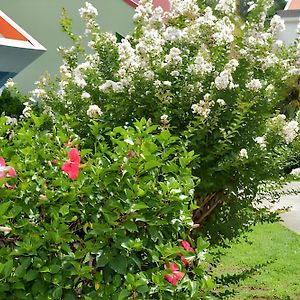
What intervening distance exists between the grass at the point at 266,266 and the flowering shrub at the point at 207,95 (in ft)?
2.41

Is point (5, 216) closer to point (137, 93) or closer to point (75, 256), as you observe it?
point (75, 256)

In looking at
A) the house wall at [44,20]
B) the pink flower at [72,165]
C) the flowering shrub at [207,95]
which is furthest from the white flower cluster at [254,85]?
the house wall at [44,20]

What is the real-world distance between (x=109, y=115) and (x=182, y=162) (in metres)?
1.33

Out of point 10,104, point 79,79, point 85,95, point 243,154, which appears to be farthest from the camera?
point 10,104

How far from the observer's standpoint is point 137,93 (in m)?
3.95

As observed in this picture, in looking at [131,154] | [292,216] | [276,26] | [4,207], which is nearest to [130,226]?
[131,154]

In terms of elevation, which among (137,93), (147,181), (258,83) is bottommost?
(147,181)

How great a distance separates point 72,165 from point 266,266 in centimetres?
442

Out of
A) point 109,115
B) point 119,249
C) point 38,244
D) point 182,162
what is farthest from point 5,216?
point 109,115

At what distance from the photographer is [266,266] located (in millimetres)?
6668

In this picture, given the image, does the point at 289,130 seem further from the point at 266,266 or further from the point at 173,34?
the point at 266,266

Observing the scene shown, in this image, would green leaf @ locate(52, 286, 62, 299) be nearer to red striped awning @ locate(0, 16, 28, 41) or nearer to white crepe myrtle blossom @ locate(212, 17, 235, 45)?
white crepe myrtle blossom @ locate(212, 17, 235, 45)

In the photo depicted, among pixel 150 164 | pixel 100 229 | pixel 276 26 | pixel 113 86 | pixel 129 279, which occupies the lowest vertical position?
pixel 129 279

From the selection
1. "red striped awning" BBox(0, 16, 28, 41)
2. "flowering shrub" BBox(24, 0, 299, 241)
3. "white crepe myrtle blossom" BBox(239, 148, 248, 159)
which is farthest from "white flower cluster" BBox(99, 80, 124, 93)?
"red striped awning" BBox(0, 16, 28, 41)
